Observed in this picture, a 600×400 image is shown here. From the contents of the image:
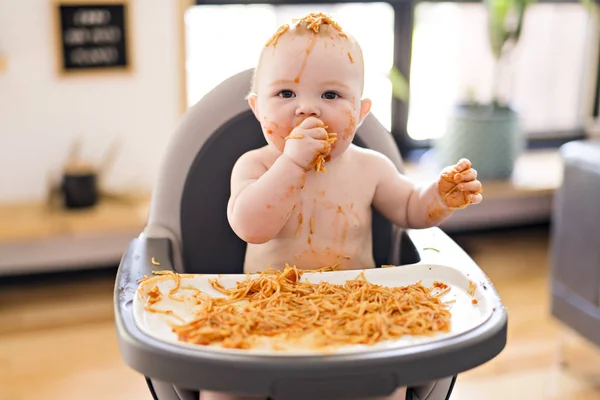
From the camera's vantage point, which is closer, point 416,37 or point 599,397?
point 599,397

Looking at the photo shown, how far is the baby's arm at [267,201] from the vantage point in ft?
2.69

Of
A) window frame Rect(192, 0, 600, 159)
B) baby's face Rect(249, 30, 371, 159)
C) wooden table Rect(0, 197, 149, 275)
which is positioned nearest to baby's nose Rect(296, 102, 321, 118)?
baby's face Rect(249, 30, 371, 159)

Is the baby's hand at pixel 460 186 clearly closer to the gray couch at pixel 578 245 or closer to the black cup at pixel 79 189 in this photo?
the gray couch at pixel 578 245

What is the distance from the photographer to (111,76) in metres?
2.20

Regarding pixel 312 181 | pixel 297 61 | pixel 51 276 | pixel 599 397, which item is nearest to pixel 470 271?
pixel 312 181

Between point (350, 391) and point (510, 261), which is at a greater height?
point (350, 391)

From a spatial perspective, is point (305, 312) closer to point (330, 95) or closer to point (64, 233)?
point (330, 95)

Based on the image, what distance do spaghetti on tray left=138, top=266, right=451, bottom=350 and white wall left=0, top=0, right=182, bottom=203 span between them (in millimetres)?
1367

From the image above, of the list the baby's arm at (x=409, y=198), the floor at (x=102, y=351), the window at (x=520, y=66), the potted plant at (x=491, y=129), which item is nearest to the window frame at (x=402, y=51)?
the window at (x=520, y=66)

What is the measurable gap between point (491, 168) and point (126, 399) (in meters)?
1.48

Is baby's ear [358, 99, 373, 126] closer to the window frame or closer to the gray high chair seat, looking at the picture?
the gray high chair seat

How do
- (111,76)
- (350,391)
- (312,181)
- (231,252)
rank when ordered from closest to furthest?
(350,391), (312,181), (231,252), (111,76)

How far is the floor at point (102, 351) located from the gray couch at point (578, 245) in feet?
0.44

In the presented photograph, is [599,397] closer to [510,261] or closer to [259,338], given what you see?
[510,261]
